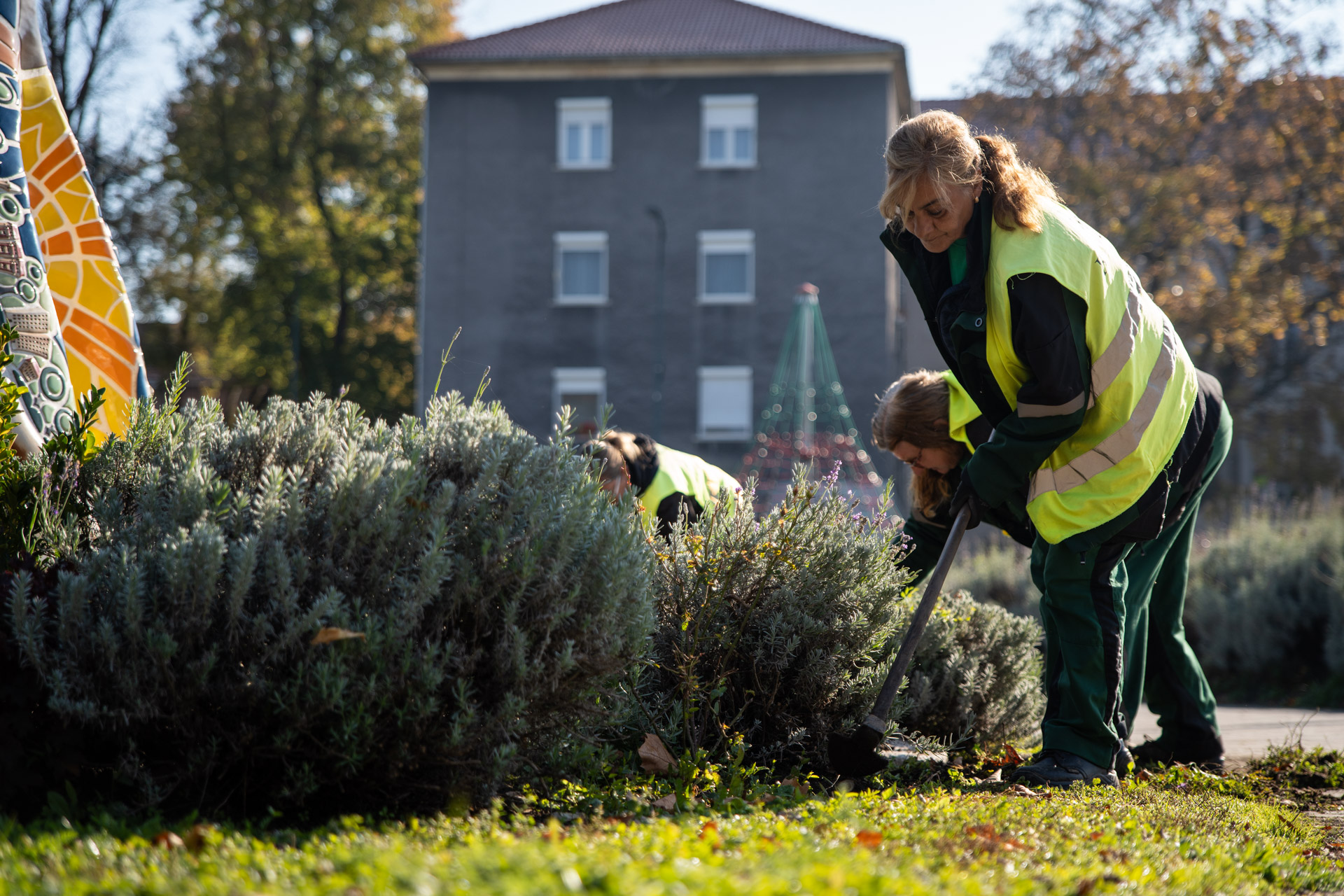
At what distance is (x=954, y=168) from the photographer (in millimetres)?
3486

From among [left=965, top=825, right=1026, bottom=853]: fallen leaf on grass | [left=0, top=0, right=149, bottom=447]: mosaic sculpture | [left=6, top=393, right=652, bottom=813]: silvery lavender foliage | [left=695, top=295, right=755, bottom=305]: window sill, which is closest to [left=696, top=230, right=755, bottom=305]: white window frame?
[left=695, top=295, right=755, bottom=305]: window sill

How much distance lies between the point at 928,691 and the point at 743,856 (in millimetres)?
1990

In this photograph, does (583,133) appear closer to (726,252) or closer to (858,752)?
(726,252)

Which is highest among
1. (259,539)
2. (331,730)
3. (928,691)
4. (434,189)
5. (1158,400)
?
(434,189)

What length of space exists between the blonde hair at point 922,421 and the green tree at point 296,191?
25.9m

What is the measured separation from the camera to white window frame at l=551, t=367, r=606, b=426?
1033 inches

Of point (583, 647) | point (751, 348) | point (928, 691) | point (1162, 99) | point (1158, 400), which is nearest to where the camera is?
point (583, 647)

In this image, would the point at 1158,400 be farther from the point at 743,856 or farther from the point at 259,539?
the point at 259,539

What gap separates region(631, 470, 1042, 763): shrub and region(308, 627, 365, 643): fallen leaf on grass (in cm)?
109

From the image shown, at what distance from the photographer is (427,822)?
2.44 meters

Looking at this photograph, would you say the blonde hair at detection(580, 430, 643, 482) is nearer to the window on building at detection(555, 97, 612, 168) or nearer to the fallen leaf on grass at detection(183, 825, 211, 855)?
the fallen leaf on grass at detection(183, 825, 211, 855)

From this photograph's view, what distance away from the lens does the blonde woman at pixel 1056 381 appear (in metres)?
3.41

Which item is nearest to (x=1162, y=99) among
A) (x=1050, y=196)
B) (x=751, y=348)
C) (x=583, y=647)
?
(x=751, y=348)

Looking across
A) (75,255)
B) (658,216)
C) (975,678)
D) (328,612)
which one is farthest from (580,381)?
(328,612)
